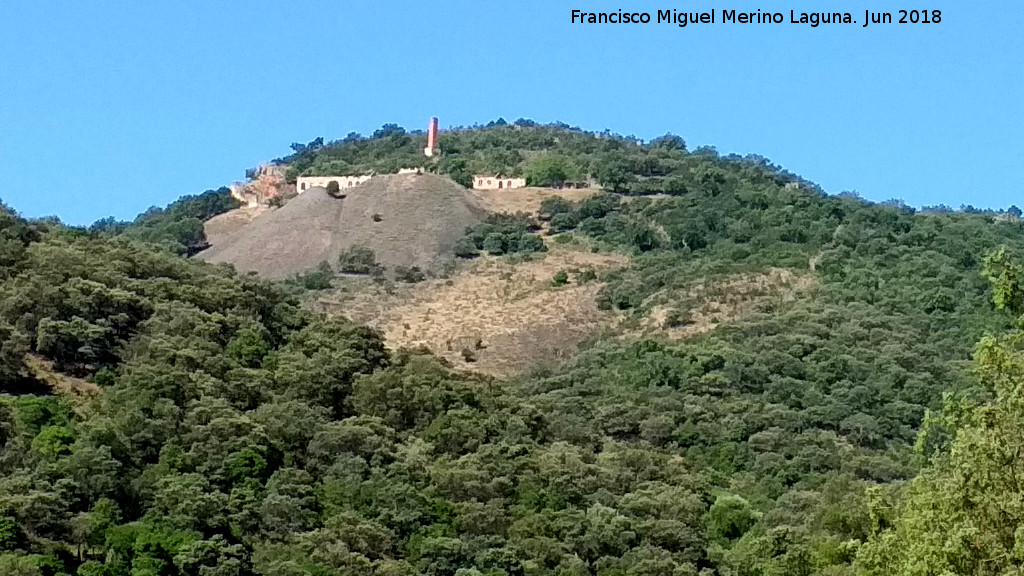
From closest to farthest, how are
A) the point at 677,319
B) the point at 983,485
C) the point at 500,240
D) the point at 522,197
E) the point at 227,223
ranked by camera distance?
the point at 983,485 → the point at 677,319 → the point at 500,240 → the point at 522,197 → the point at 227,223

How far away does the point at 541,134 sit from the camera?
463ft

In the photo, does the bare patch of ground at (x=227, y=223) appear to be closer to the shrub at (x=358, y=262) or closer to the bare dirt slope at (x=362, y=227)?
the bare dirt slope at (x=362, y=227)

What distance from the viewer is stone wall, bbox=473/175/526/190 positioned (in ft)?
364

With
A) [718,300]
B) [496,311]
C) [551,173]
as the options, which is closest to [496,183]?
[551,173]

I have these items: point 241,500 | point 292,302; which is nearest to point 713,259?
point 292,302

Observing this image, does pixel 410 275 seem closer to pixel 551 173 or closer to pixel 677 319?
pixel 677 319

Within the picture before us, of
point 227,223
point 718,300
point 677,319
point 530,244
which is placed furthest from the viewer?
point 227,223

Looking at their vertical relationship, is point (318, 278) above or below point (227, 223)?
below

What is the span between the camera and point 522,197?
351 feet

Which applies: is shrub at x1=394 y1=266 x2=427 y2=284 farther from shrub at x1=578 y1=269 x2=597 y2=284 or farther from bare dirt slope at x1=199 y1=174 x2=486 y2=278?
shrub at x1=578 y1=269 x2=597 y2=284

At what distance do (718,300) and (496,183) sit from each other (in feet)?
113

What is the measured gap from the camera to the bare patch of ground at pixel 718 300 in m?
77.7

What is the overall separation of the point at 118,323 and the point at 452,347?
96.6ft

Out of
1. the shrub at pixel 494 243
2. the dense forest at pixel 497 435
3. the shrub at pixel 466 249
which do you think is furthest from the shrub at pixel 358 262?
the dense forest at pixel 497 435
